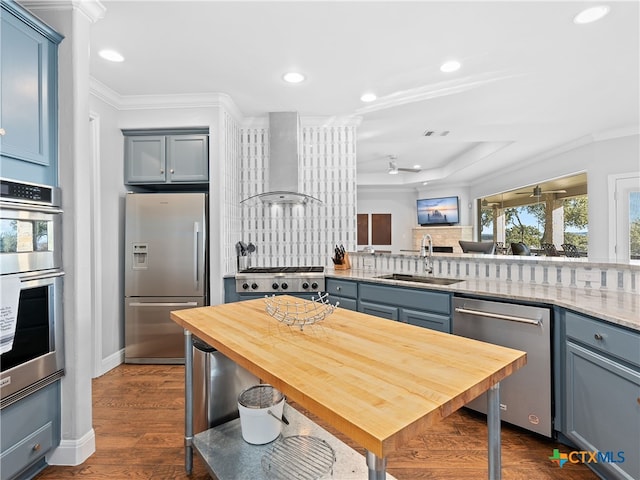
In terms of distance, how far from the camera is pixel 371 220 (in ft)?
31.5

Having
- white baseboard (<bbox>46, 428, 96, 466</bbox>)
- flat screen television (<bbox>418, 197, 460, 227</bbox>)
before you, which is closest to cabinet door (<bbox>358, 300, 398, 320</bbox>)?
white baseboard (<bbox>46, 428, 96, 466</bbox>)

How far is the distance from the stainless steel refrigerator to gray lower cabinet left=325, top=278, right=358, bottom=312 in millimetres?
1254

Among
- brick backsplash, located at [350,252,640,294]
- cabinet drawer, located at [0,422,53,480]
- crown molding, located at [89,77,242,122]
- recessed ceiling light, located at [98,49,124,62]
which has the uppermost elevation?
recessed ceiling light, located at [98,49,124,62]

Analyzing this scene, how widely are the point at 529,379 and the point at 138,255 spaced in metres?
3.34

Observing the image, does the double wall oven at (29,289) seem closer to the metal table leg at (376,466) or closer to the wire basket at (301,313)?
the wire basket at (301,313)

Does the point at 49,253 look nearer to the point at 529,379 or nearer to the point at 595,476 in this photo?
the point at 529,379

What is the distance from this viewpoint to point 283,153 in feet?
11.9

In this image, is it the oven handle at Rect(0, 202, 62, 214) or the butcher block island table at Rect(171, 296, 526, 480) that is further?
the oven handle at Rect(0, 202, 62, 214)

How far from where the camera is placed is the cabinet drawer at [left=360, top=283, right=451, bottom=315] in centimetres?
239

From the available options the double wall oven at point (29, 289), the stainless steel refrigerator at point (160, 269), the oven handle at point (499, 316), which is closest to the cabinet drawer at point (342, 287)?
the oven handle at point (499, 316)

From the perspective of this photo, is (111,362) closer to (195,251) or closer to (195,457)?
(195,251)

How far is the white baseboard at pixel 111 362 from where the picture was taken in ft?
9.64

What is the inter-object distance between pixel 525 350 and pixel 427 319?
668 mm

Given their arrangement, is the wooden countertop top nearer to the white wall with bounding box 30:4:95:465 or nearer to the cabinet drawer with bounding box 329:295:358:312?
the white wall with bounding box 30:4:95:465
